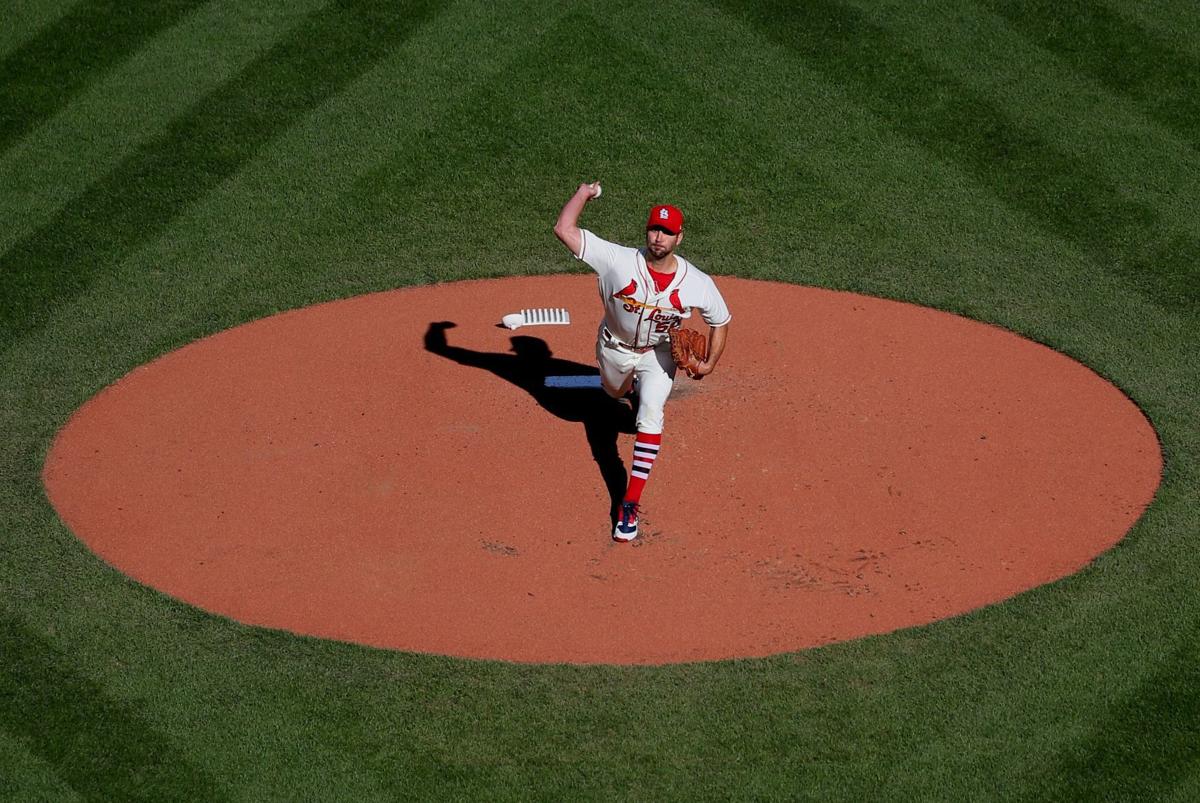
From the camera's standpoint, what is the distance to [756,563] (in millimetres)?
8914

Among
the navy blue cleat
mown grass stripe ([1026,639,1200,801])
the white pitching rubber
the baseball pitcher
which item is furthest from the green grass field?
the baseball pitcher

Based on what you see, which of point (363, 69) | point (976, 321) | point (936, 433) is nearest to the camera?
point (936, 433)

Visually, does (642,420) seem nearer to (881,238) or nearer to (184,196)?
(881,238)

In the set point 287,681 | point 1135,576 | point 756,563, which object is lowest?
point 287,681

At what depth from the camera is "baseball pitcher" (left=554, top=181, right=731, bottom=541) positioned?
359 inches

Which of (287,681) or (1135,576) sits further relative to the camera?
(1135,576)

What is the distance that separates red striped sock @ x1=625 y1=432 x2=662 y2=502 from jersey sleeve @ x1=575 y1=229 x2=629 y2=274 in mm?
→ 1068

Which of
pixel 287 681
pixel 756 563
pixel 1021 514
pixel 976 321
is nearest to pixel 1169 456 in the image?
pixel 1021 514

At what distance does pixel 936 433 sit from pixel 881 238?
9.80 feet

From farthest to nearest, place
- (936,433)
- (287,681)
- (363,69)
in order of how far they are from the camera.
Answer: (363,69), (936,433), (287,681)

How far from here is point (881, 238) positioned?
1259 centimetres

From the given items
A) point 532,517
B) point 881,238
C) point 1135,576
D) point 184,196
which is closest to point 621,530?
point 532,517

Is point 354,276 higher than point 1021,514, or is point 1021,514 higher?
point 1021,514

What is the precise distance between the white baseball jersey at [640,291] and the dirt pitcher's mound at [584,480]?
1014 mm
